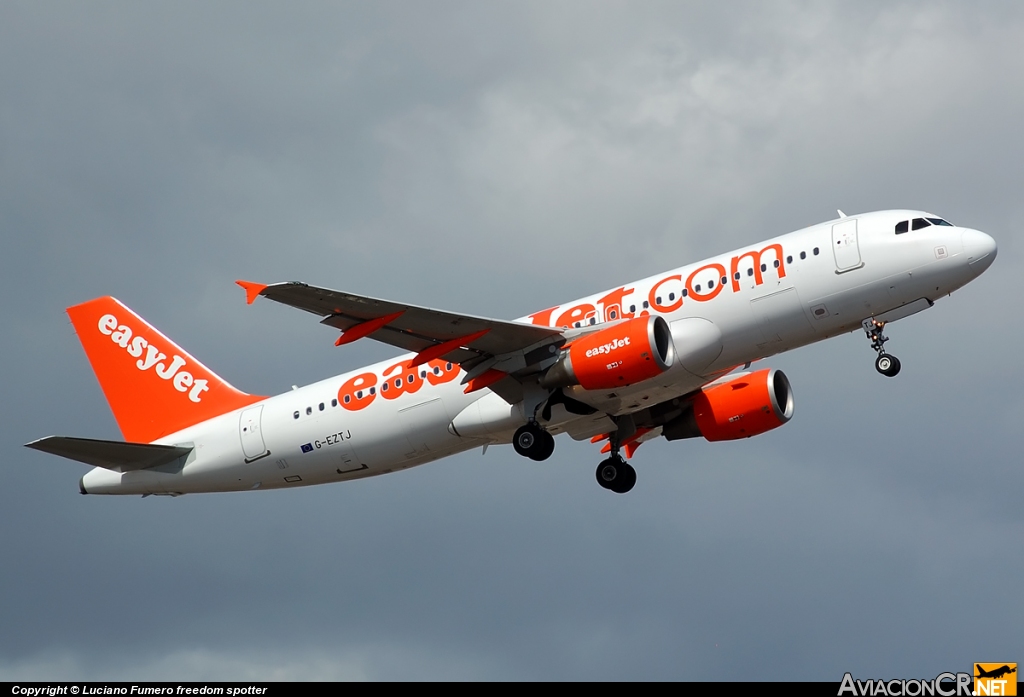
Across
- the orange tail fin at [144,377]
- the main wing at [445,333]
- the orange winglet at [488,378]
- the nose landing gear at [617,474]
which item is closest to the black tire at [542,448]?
the main wing at [445,333]

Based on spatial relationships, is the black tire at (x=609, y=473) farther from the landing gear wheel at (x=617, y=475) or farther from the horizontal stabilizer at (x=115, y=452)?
the horizontal stabilizer at (x=115, y=452)

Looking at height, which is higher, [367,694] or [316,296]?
[316,296]

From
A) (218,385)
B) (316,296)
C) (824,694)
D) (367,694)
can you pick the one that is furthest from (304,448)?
(824,694)

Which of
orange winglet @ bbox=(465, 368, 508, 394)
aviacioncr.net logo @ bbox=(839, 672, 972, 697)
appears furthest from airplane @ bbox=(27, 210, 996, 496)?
aviacioncr.net logo @ bbox=(839, 672, 972, 697)

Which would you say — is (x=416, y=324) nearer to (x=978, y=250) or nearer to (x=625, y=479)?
(x=625, y=479)

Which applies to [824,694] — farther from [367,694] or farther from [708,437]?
[708,437]

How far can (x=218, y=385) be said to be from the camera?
45.6 m

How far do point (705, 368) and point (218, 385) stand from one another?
17.2 m

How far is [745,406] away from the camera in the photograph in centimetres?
4288

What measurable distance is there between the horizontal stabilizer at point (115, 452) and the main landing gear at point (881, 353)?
70.1 feet

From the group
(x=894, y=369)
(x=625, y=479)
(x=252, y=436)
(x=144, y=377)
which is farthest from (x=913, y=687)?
(x=144, y=377)

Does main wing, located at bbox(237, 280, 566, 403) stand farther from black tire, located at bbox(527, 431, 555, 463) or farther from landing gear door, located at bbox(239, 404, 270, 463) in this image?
landing gear door, located at bbox(239, 404, 270, 463)

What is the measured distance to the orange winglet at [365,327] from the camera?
1432 inches

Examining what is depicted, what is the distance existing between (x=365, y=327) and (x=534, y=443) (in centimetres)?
629
